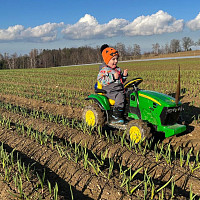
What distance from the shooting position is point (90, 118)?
5.09 metres

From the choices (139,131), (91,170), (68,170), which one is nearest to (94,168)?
(91,170)

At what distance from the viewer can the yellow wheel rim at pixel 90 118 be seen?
5.01m

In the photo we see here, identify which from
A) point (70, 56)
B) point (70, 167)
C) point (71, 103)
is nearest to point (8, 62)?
point (70, 56)

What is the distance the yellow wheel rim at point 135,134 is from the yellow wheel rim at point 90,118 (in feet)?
3.93

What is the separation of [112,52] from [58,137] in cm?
228

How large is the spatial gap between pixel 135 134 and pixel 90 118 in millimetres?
1452

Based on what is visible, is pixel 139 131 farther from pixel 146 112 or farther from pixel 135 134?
pixel 146 112

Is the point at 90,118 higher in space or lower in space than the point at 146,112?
lower

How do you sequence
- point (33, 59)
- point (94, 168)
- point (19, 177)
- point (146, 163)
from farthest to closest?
point (33, 59), point (146, 163), point (94, 168), point (19, 177)

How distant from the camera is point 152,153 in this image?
3.61 m

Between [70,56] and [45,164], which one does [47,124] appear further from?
[70,56]

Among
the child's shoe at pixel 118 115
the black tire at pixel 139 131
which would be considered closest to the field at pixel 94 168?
the black tire at pixel 139 131

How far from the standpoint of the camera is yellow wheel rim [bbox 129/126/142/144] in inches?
154

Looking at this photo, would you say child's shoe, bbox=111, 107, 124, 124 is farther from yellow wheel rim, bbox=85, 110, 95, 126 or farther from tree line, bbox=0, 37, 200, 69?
tree line, bbox=0, 37, 200, 69
